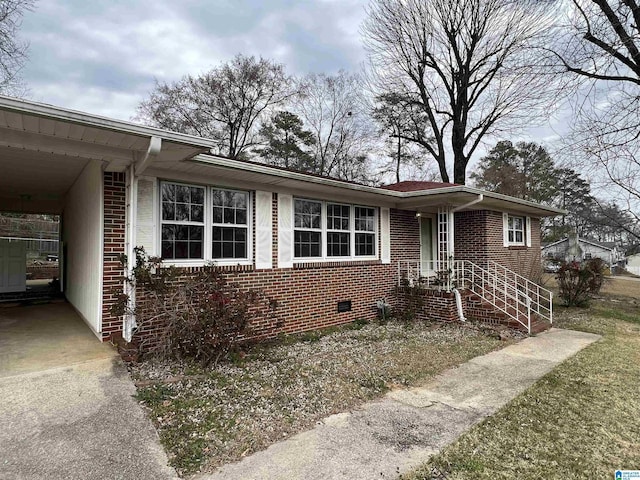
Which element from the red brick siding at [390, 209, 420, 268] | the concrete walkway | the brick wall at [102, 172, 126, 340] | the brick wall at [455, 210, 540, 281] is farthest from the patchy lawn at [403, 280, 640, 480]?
the brick wall at [455, 210, 540, 281]

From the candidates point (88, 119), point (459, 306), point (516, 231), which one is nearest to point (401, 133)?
point (516, 231)

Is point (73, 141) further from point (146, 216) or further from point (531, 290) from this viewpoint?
point (531, 290)

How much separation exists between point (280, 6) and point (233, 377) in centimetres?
1148

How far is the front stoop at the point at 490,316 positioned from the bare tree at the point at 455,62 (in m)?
10.2

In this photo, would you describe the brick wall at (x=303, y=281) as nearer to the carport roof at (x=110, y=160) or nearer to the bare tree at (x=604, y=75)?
the carport roof at (x=110, y=160)

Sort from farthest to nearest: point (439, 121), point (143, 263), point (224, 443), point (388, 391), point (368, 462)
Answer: point (439, 121)
point (143, 263)
point (388, 391)
point (224, 443)
point (368, 462)

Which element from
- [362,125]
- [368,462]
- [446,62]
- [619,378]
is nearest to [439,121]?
[446,62]

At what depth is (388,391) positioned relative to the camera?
432cm

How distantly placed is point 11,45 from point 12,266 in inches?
278

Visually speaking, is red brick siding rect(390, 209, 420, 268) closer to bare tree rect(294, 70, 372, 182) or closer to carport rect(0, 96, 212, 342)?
carport rect(0, 96, 212, 342)

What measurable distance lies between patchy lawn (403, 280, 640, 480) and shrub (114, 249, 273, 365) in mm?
3055

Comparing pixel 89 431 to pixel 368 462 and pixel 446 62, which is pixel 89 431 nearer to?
pixel 368 462

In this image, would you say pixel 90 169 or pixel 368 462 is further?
pixel 90 169

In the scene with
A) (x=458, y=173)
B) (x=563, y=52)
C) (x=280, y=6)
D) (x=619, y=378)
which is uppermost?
(x=280, y=6)
